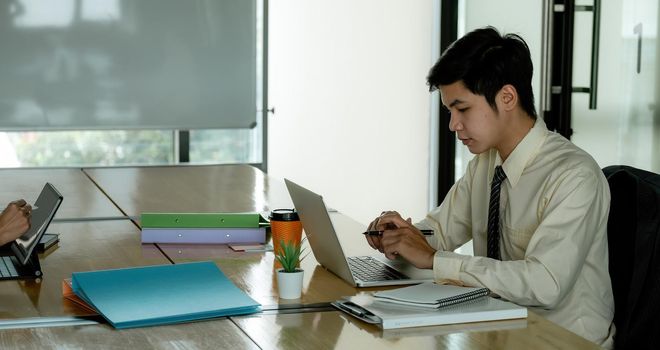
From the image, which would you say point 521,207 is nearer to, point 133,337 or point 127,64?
point 133,337

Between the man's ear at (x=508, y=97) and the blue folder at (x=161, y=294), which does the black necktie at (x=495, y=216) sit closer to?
the man's ear at (x=508, y=97)

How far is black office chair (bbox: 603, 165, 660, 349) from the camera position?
2.12 m

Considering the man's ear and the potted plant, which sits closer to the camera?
the potted plant

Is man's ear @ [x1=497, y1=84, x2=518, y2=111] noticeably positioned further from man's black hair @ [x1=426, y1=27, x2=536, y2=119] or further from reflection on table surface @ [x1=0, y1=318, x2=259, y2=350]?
reflection on table surface @ [x1=0, y1=318, x2=259, y2=350]

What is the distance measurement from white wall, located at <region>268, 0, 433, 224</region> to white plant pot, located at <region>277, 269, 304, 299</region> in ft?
12.0

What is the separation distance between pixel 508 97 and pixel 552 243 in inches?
15.3

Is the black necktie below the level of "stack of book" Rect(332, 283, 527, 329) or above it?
above

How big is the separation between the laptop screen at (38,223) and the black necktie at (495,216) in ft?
3.47

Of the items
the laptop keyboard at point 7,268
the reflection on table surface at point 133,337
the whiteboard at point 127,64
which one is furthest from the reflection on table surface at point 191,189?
the reflection on table surface at point 133,337

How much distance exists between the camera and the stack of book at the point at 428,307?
1842 mm

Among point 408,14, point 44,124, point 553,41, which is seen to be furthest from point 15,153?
point 553,41

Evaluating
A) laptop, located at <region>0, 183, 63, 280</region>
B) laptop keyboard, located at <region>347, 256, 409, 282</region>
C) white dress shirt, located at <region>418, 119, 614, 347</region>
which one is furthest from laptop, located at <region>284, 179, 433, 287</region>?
laptop, located at <region>0, 183, 63, 280</region>

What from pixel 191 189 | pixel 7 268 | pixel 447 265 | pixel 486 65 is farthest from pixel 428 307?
pixel 191 189

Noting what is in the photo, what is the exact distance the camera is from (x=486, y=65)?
2291 mm
